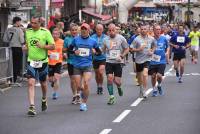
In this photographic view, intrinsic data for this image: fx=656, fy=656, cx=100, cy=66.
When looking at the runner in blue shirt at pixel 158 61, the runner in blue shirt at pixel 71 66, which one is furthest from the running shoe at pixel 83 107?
the runner in blue shirt at pixel 158 61

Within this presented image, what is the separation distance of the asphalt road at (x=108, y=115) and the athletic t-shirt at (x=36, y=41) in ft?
3.73

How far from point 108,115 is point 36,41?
201 cm

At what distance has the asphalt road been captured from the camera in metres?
11.0

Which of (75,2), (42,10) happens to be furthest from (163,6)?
(42,10)

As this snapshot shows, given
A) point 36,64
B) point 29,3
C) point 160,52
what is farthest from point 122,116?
point 29,3

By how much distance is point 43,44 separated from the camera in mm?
12797

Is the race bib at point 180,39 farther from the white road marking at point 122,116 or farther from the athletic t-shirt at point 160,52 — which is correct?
the white road marking at point 122,116

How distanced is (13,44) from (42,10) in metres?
7.48

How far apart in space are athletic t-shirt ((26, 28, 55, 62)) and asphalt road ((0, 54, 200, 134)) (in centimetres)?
114

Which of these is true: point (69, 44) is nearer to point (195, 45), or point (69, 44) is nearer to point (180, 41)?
point (180, 41)

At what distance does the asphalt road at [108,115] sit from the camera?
35.9ft

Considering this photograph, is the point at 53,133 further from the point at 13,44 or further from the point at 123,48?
the point at 13,44

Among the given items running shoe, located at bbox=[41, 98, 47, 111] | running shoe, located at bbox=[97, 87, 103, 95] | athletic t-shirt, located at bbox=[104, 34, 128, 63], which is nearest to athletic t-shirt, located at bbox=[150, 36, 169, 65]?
running shoe, located at bbox=[97, 87, 103, 95]

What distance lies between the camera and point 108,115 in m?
12.6
